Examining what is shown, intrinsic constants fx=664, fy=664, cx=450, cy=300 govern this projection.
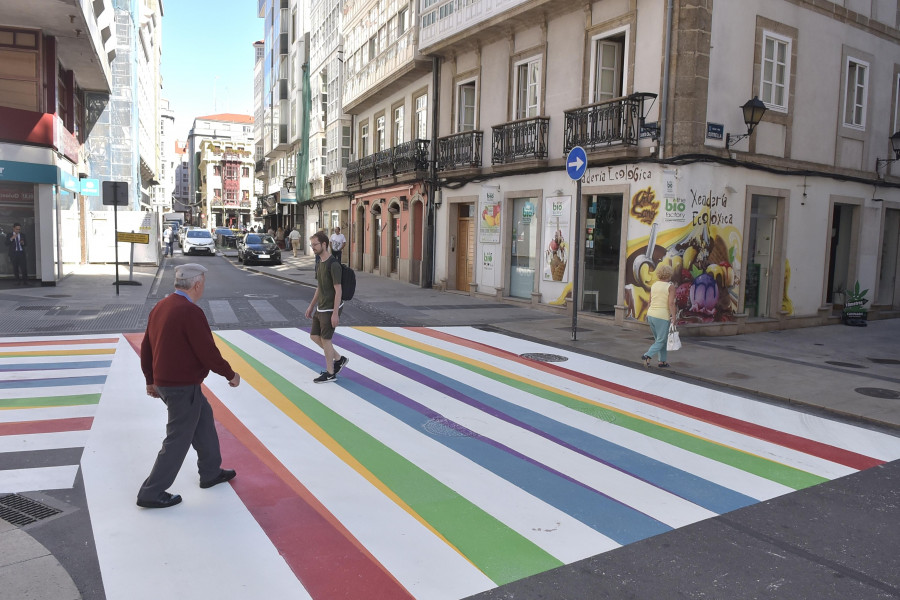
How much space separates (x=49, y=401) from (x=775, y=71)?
1461 centimetres

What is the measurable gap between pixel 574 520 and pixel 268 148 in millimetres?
52089

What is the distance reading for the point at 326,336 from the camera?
812 centimetres

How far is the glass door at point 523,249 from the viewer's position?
56.4ft

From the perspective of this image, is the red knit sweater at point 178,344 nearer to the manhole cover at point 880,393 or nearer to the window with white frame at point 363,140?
the manhole cover at point 880,393

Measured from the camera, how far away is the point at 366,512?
14.8 feet

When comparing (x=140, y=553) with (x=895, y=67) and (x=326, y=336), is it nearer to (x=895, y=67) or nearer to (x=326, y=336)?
(x=326, y=336)

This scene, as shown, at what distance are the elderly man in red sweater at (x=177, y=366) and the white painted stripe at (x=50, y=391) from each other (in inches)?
141

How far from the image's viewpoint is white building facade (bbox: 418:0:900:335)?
42.8 ft

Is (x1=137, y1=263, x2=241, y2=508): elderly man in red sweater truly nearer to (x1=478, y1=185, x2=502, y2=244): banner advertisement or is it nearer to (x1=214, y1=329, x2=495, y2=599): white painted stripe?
(x1=214, y1=329, x2=495, y2=599): white painted stripe

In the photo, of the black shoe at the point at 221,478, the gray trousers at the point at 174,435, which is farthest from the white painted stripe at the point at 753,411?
the gray trousers at the point at 174,435

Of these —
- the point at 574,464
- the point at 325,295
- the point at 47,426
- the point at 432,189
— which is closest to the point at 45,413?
the point at 47,426

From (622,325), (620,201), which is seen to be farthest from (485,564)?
(620,201)

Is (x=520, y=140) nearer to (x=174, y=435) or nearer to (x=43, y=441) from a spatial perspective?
(x=43, y=441)

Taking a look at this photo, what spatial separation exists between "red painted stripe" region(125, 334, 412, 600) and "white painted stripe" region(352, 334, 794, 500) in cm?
301
